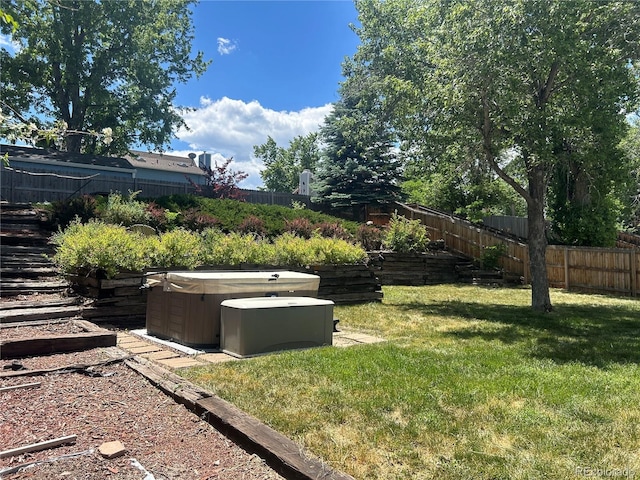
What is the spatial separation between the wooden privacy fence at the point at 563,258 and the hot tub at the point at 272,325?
10.3 metres

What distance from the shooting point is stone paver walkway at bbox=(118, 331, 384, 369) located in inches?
165

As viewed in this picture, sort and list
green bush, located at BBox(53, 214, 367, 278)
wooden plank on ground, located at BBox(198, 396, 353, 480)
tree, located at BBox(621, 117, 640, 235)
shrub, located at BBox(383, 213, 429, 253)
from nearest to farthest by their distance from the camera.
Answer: wooden plank on ground, located at BBox(198, 396, 353, 480) < green bush, located at BBox(53, 214, 367, 278) < shrub, located at BBox(383, 213, 429, 253) < tree, located at BBox(621, 117, 640, 235)

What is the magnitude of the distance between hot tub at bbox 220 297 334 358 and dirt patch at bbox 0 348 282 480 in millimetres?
1070

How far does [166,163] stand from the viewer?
34156mm

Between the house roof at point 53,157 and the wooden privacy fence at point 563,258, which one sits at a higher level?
the house roof at point 53,157

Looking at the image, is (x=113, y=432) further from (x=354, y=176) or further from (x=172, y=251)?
(x=354, y=176)

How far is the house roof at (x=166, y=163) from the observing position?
31875mm

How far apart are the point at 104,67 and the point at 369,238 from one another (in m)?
17.7

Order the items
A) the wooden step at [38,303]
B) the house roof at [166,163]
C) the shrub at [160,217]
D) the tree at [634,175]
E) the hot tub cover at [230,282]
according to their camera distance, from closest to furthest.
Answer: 1. the hot tub cover at [230,282]
2. the wooden step at [38,303]
3. the shrub at [160,217]
4. the tree at [634,175]
5. the house roof at [166,163]

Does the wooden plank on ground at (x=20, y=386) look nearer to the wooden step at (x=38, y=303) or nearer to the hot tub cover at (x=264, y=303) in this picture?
the hot tub cover at (x=264, y=303)

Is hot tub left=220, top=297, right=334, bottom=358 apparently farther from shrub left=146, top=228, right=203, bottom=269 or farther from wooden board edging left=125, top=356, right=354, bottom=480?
shrub left=146, top=228, right=203, bottom=269

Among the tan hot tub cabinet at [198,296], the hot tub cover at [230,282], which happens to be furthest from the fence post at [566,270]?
the tan hot tub cabinet at [198,296]

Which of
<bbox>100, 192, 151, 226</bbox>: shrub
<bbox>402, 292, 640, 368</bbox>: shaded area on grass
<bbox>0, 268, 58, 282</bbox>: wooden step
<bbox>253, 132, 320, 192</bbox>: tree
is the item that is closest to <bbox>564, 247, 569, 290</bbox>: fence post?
<bbox>402, 292, 640, 368</bbox>: shaded area on grass

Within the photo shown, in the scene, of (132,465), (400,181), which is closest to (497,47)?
(132,465)
